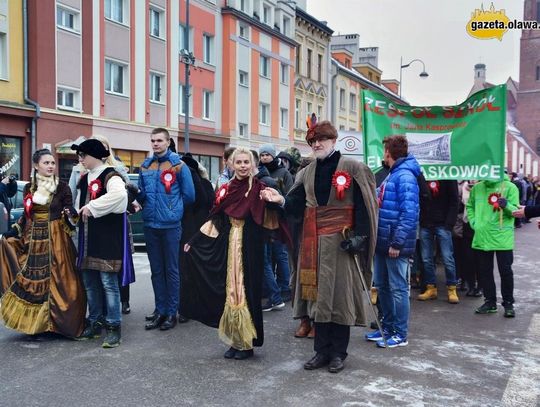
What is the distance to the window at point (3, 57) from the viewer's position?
805 inches

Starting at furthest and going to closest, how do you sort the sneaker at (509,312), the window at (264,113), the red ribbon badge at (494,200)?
1. the window at (264,113)
2. the red ribbon badge at (494,200)
3. the sneaker at (509,312)

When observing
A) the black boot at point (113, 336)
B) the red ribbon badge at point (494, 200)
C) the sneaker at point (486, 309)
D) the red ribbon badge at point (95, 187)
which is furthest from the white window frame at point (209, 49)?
the black boot at point (113, 336)

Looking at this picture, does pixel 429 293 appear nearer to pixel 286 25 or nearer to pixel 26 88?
pixel 26 88

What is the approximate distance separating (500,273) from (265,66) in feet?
104

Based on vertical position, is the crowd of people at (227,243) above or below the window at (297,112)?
below

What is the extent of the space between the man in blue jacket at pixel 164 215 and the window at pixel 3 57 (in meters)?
16.4

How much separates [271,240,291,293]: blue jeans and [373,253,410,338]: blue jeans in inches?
85.6

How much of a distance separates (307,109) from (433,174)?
36414 millimetres

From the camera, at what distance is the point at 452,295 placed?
7859mm

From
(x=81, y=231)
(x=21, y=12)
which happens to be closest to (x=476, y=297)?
(x=81, y=231)

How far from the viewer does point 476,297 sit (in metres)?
8.24

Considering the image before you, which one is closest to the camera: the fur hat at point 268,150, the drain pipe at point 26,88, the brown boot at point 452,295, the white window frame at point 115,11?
the fur hat at point 268,150

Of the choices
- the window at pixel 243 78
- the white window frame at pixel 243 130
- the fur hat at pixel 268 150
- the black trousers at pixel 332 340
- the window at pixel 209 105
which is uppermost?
the window at pixel 243 78

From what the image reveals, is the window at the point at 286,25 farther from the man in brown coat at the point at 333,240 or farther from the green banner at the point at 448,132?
the man in brown coat at the point at 333,240
